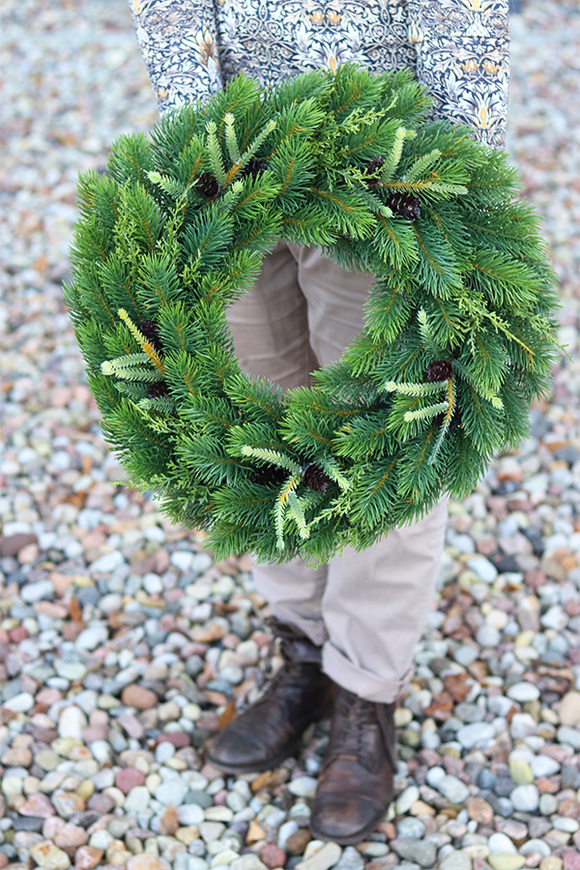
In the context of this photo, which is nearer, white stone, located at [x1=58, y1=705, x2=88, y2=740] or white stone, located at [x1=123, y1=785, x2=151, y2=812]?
white stone, located at [x1=123, y1=785, x2=151, y2=812]

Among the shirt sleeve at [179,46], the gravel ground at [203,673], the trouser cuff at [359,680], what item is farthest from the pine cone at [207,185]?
the trouser cuff at [359,680]

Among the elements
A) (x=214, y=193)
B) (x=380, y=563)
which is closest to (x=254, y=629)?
(x=380, y=563)

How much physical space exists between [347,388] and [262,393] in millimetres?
132

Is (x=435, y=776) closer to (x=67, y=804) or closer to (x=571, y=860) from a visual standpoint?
(x=571, y=860)

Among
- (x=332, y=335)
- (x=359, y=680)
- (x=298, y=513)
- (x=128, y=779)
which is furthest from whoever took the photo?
(x=128, y=779)

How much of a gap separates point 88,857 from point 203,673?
55 cm

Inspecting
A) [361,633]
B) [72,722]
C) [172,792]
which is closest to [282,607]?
[361,633]

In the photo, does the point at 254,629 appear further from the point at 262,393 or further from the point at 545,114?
the point at 545,114

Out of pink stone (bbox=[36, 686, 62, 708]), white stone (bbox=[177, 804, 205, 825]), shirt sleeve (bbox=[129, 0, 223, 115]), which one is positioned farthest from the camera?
pink stone (bbox=[36, 686, 62, 708])

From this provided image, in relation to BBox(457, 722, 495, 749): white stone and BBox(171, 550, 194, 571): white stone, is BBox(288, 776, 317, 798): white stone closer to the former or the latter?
BBox(457, 722, 495, 749): white stone

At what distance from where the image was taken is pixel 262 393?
1.34 meters

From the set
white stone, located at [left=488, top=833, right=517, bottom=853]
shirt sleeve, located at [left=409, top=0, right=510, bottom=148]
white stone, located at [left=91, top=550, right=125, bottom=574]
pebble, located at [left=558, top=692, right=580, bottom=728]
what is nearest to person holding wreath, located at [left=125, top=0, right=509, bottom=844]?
shirt sleeve, located at [left=409, top=0, right=510, bottom=148]

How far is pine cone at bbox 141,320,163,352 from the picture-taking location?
1326 millimetres

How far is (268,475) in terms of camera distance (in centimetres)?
133
